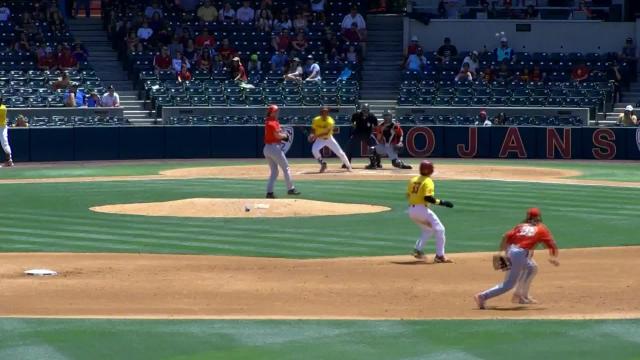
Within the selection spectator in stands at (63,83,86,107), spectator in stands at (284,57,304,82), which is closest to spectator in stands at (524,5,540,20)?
spectator in stands at (284,57,304,82)

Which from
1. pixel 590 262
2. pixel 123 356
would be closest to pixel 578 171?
pixel 590 262

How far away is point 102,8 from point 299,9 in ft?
23.1

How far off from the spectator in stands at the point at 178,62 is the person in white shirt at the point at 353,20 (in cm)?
609

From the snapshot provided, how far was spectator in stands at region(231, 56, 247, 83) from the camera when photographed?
147ft

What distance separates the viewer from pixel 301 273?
60.9 ft

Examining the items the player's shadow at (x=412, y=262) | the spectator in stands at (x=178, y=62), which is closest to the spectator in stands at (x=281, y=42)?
the spectator in stands at (x=178, y=62)

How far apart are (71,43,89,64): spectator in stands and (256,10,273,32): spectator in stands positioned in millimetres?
6241

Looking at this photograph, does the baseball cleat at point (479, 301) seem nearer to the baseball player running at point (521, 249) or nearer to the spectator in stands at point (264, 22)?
the baseball player running at point (521, 249)

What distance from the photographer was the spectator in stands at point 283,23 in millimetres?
47875

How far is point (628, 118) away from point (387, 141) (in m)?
9.03

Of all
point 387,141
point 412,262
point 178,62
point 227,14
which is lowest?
point 412,262

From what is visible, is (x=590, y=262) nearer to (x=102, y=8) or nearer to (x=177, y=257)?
(x=177, y=257)

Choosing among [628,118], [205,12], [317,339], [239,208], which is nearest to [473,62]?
[628,118]

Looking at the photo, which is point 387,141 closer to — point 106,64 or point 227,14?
point 227,14
